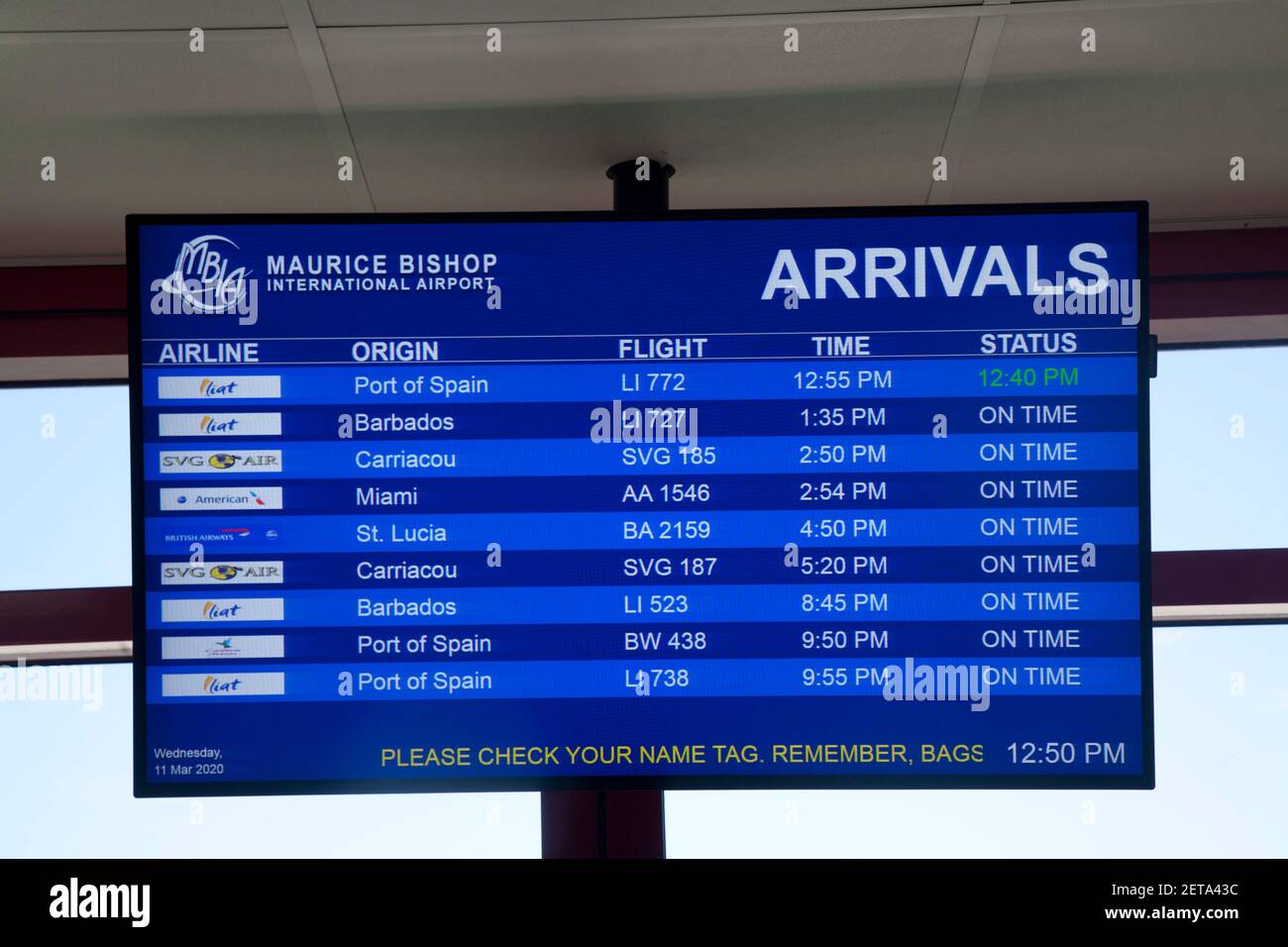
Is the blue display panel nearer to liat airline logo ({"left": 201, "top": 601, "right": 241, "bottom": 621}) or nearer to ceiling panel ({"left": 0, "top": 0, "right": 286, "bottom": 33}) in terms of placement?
liat airline logo ({"left": 201, "top": 601, "right": 241, "bottom": 621})

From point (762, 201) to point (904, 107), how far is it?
440mm

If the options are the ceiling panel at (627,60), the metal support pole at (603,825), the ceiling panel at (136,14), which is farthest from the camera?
the metal support pole at (603,825)

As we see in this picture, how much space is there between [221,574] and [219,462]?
0.18 m

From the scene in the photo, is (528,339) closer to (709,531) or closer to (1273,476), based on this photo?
(709,531)

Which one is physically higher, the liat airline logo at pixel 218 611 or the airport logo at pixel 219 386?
the airport logo at pixel 219 386

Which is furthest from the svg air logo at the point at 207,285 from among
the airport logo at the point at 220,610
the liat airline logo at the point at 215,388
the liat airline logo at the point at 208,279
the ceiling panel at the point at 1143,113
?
the ceiling panel at the point at 1143,113

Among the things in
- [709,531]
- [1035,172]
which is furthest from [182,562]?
[1035,172]

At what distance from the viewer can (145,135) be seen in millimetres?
2021

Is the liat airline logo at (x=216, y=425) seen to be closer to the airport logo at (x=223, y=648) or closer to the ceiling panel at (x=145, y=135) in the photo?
the airport logo at (x=223, y=648)

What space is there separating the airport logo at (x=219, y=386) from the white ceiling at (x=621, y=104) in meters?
0.49

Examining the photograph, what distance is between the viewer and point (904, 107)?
199 centimetres

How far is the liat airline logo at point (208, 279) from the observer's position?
185 cm

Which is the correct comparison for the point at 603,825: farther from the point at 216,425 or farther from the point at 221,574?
the point at 216,425

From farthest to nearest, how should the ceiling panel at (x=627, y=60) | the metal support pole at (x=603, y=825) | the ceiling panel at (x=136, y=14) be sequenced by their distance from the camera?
the metal support pole at (x=603, y=825), the ceiling panel at (x=627, y=60), the ceiling panel at (x=136, y=14)
